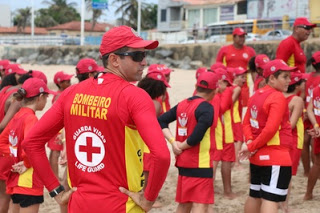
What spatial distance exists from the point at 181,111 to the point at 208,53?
23.7 metres

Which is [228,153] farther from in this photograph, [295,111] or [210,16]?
[210,16]

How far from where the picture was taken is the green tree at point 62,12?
94.8m

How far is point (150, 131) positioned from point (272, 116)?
248 cm

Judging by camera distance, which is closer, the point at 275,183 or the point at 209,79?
the point at 275,183

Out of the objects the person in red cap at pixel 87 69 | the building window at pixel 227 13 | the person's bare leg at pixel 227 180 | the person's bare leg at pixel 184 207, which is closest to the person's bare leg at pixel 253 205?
the person's bare leg at pixel 184 207

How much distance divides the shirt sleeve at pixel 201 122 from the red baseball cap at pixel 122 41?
2.18m

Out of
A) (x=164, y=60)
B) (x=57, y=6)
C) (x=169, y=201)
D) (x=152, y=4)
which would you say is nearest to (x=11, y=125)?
(x=169, y=201)

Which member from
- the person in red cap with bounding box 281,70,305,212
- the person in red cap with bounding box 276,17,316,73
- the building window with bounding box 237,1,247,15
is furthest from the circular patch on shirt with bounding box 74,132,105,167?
the building window with bounding box 237,1,247,15

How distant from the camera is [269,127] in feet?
17.6

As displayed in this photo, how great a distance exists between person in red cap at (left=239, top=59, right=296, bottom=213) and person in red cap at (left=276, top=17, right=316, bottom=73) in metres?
3.18

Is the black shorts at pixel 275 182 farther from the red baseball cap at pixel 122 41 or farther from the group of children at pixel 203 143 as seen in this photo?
the red baseball cap at pixel 122 41

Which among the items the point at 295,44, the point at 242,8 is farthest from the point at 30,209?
the point at 242,8

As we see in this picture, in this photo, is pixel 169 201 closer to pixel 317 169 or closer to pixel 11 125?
pixel 317 169

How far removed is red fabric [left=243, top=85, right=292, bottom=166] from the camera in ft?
17.7
